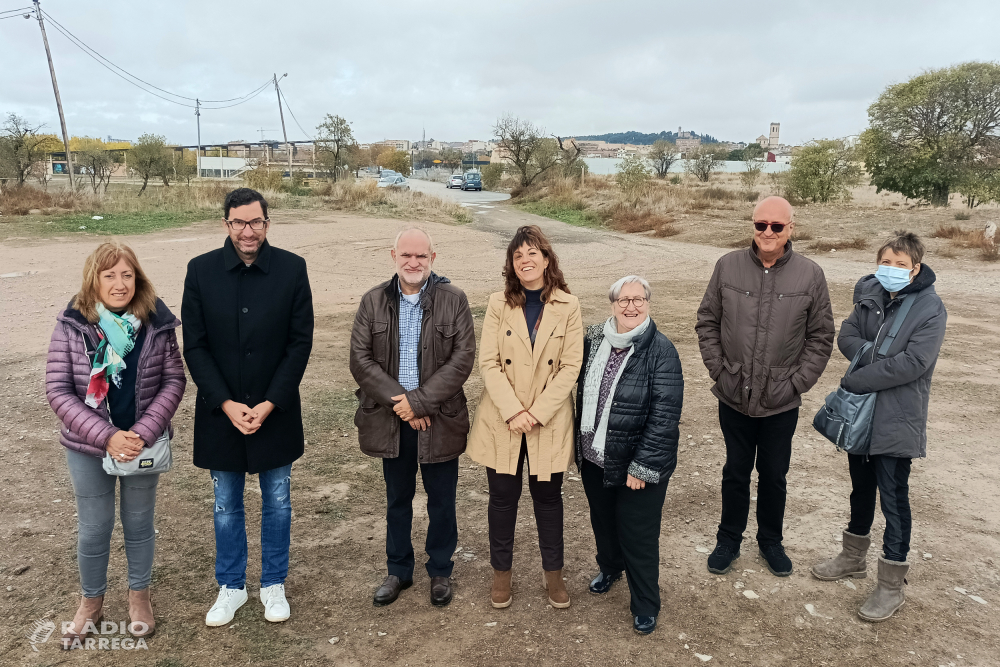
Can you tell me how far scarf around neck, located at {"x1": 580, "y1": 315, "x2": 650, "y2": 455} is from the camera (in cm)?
302

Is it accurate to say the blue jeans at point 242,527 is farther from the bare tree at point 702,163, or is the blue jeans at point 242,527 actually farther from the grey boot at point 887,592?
the bare tree at point 702,163

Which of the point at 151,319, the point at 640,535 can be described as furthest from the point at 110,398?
the point at 640,535

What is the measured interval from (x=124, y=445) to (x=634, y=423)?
2179 mm

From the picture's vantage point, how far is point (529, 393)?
319 cm

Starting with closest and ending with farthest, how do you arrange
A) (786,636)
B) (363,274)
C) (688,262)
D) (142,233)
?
(786,636)
(363,274)
(688,262)
(142,233)

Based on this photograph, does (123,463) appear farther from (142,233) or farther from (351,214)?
(351,214)

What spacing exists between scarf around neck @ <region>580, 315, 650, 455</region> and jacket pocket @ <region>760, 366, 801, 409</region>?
77 centimetres

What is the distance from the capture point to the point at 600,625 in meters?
3.17

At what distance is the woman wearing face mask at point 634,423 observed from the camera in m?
2.99

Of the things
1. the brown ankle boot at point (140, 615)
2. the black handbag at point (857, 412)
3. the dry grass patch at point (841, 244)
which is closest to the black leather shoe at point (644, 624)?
the black handbag at point (857, 412)

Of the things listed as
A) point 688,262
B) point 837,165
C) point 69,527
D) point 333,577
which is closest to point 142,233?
point 688,262

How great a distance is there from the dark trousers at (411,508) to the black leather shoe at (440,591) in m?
0.03

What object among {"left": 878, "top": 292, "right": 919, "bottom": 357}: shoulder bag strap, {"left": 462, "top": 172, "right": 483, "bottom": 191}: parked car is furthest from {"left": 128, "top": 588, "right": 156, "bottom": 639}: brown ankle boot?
{"left": 462, "top": 172, "right": 483, "bottom": 191}: parked car

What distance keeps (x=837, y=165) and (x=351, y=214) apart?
20621 mm
